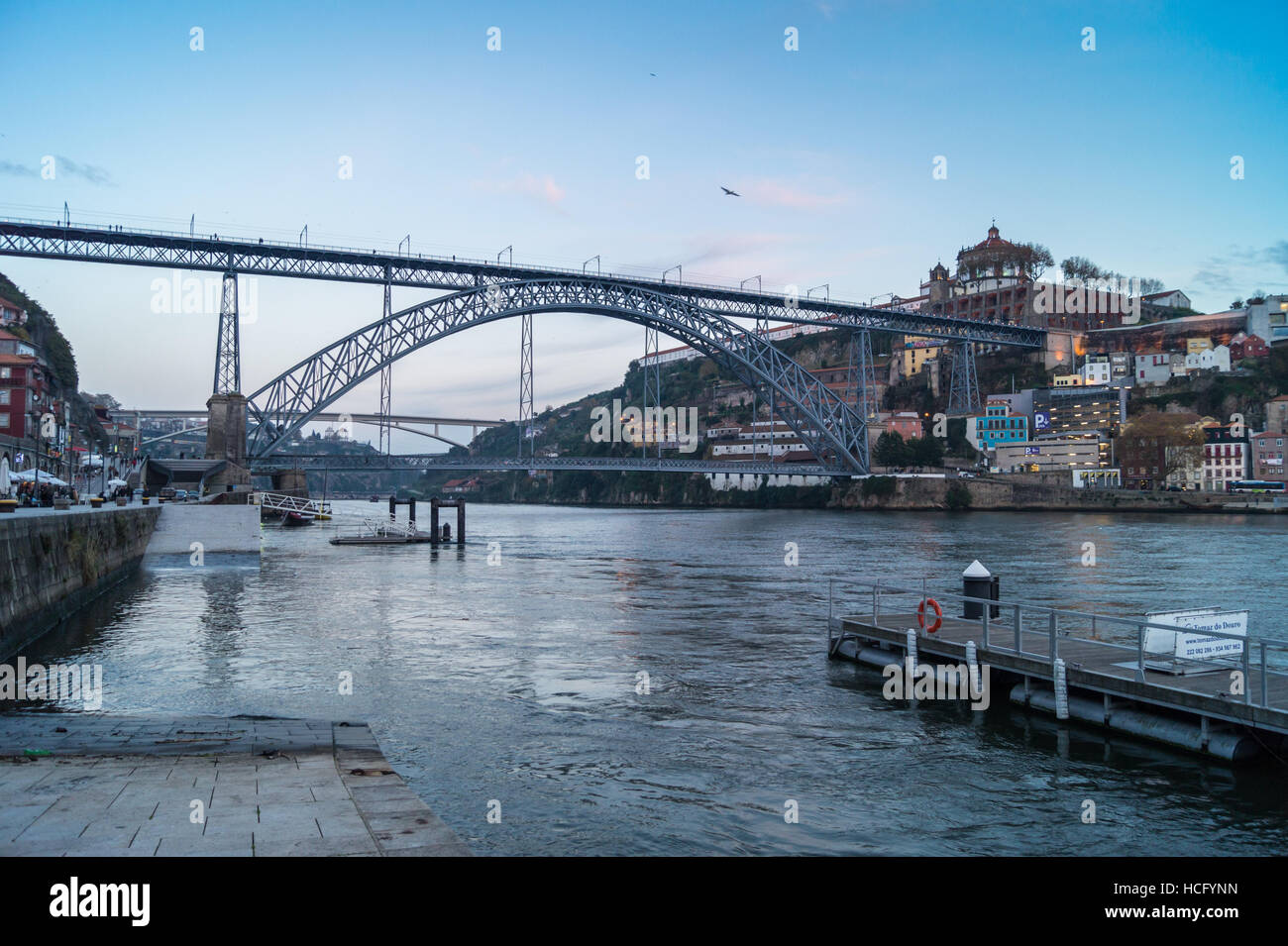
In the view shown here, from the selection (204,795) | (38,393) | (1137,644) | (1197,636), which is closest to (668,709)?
(1137,644)

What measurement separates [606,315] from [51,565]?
49.7m

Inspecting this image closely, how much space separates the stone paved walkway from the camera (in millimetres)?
4742

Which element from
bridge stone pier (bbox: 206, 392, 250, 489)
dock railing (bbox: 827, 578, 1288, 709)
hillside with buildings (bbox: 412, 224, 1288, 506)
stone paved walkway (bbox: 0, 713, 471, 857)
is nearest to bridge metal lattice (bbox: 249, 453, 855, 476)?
bridge stone pier (bbox: 206, 392, 250, 489)

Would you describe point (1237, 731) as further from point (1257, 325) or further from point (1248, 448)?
point (1257, 325)

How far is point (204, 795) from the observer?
5648 mm

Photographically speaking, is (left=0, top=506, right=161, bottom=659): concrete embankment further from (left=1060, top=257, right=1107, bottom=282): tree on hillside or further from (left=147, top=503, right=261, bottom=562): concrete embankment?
(left=1060, top=257, right=1107, bottom=282): tree on hillside

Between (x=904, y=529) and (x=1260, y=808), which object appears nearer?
(x=1260, y=808)

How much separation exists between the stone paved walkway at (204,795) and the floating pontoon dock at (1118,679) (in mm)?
6877

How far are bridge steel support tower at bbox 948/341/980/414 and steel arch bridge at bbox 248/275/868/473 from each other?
15.0m

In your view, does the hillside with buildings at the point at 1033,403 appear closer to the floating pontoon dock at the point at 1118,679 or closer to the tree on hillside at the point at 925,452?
the tree on hillside at the point at 925,452
